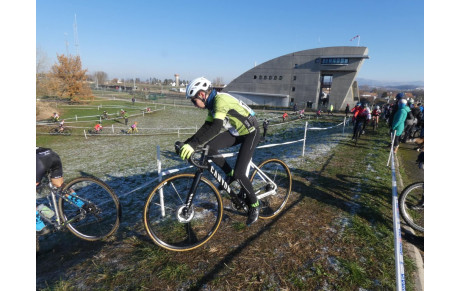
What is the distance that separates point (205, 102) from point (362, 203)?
4.42 m

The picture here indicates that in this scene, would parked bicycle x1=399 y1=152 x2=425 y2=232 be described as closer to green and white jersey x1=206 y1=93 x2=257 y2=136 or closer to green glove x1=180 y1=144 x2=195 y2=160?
green and white jersey x1=206 y1=93 x2=257 y2=136

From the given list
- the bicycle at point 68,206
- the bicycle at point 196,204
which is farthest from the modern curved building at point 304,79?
the bicycle at point 68,206

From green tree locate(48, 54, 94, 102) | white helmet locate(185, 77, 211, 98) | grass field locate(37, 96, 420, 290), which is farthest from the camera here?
green tree locate(48, 54, 94, 102)

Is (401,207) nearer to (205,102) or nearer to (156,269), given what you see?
(205,102)

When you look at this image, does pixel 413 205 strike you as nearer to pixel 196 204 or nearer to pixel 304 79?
pixel 196 204

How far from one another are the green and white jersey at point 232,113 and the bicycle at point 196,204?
629mm

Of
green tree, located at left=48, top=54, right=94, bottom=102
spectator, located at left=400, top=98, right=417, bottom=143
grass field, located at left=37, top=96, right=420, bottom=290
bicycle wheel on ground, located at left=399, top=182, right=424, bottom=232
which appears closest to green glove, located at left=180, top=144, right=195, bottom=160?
grass field, located at left=37, top=96, right=420, bottom=290

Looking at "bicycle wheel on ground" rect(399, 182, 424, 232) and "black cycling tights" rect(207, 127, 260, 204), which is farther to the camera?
"bicycle wheel on ground" rect(399, 182, 424, 232)

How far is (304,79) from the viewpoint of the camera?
52.1 meters

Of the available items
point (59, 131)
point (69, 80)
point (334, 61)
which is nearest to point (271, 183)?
point (59, 131)

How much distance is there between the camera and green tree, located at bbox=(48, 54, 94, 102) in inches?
2296

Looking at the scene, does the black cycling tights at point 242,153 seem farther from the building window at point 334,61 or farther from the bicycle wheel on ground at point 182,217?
→ the building window at point 334,61
